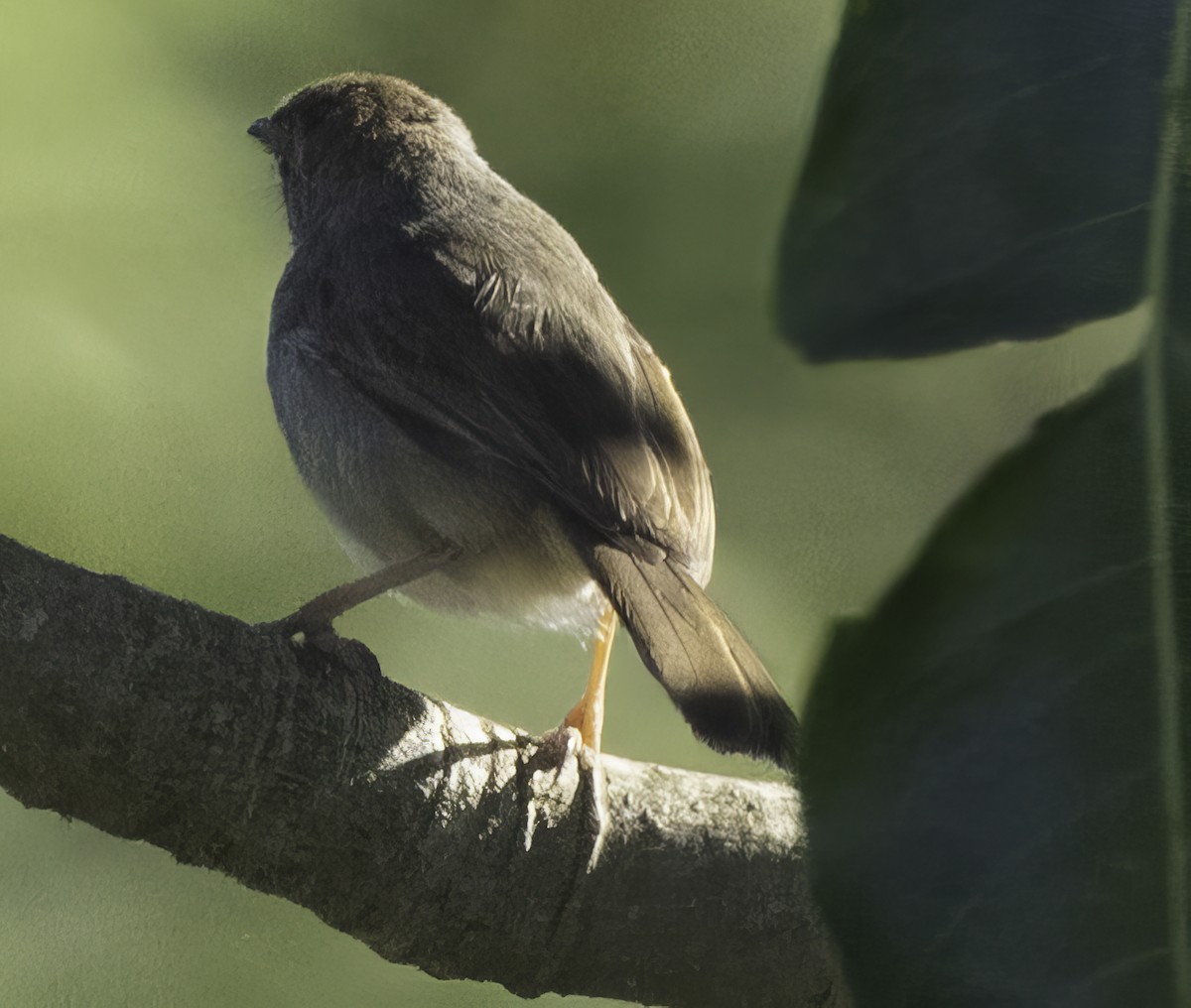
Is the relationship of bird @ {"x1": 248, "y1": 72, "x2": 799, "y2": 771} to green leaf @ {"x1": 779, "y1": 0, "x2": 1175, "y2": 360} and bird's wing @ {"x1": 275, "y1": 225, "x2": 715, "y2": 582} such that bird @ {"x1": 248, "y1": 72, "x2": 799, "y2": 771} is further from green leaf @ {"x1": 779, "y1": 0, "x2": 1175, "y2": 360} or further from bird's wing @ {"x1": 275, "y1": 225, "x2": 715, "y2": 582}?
green leaf @ {"x1": 779, "y1": 0, "x2": 1175, "y2": 360}

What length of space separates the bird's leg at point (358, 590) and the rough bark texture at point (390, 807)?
0.36ft

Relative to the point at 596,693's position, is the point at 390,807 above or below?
below

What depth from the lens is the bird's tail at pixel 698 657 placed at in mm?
Answer: 1307

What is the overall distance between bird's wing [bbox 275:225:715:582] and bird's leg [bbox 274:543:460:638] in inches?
7.7

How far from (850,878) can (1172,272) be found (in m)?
0.33

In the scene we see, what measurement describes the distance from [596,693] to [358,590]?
0.54 meters

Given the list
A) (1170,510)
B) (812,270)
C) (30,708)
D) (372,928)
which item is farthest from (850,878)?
(372,928)

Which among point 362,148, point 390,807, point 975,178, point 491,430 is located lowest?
point 390,807

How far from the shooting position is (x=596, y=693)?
88.9 inches

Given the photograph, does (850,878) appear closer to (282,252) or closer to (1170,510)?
(1170,510)

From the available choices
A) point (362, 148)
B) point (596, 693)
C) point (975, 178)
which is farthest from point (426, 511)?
point (975, 178)

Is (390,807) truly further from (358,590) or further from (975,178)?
(975,178)

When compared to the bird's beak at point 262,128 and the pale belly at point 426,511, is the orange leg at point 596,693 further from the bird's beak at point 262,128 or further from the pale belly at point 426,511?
the bird's beak at point 262,128

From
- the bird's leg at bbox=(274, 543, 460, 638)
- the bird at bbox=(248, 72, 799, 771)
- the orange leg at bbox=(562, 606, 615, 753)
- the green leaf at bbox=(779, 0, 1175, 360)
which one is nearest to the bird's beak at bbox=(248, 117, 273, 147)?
the bird at bbox=(248, 72, 799, 771)
